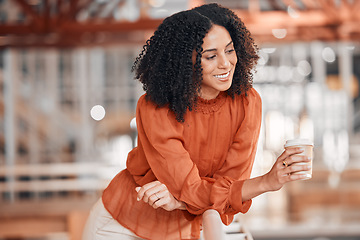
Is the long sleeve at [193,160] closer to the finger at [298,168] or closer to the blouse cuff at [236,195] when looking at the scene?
the blouse cuff at [236,195]

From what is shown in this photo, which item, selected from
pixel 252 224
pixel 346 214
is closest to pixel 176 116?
pixel 252 224

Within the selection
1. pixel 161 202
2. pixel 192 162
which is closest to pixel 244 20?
pixel 192 162

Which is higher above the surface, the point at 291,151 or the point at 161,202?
the point at 291,151

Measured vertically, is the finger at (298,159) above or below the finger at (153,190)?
above

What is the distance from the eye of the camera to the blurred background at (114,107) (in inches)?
196

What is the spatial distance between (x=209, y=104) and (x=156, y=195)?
29 cm

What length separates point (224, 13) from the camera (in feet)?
4.02

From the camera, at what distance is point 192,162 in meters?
1.19

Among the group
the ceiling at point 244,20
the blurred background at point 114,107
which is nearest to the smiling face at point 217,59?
the blurred background at point 114,107

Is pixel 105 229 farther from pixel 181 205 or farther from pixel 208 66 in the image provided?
pixel 208 66

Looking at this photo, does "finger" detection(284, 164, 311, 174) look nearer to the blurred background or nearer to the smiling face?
the smiling face

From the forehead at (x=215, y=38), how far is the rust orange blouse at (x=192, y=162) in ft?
0.49

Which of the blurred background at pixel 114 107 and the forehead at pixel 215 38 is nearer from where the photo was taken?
the forehead at pixel 215 38

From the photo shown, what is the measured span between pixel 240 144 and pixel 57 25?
4.20m
